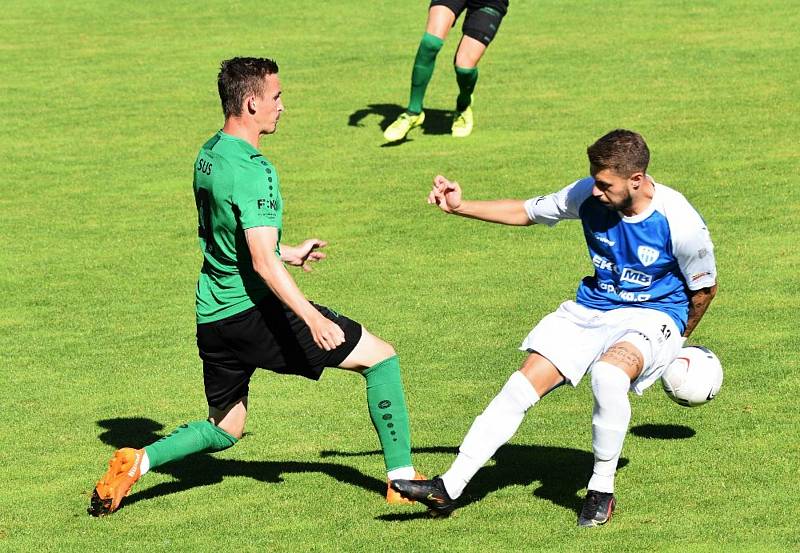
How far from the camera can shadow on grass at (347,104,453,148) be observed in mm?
16031

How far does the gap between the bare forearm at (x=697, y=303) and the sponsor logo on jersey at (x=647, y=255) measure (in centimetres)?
33

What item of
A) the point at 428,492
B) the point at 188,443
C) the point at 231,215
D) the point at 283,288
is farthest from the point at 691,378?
the point at 188,443

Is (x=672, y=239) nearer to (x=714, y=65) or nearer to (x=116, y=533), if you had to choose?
(x=116, y=533)

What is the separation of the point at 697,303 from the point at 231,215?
2392mm

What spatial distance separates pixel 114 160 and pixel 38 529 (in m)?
8.89

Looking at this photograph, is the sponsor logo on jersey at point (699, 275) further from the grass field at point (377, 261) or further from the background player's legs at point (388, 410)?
the background player's legs at point (388, 410)

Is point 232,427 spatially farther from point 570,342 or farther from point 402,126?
point 402,126

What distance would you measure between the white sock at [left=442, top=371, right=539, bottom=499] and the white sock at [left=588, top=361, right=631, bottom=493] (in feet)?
1.14

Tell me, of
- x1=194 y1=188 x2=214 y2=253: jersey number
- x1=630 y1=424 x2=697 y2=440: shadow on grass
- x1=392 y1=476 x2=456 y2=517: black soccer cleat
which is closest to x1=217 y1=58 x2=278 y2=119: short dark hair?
x1=194 y1=188 x2=214 y2=253: jersey number

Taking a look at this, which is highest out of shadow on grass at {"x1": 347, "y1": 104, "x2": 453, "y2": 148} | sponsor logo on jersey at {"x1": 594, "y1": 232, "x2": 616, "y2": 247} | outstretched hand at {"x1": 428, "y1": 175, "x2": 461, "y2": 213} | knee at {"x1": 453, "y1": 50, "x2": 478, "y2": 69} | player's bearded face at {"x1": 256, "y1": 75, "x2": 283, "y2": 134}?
player's bearded face at {"x1": 256, "y1": 75, "x2": 283, "y2": 134}

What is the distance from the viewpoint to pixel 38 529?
695cm

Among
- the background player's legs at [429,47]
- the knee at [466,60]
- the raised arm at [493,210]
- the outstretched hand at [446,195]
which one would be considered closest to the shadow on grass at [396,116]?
the background player's legs at [429,47]

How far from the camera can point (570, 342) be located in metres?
6.83

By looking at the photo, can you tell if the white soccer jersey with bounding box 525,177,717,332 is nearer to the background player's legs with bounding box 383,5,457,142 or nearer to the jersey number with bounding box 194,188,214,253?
the jersey number with bounding box 194,188,214,253
